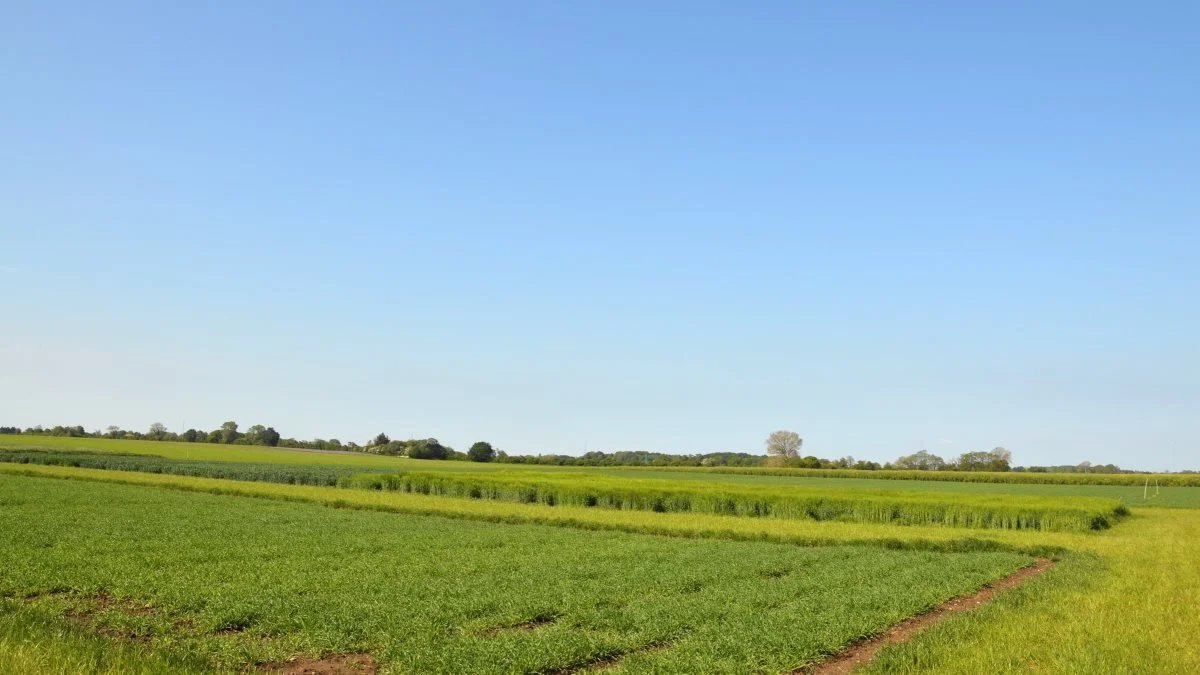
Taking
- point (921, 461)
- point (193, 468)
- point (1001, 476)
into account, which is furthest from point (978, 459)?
point (193, 468)

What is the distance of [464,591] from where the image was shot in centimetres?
1612

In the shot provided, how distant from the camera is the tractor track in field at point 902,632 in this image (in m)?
11.9

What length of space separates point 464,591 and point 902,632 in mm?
7765

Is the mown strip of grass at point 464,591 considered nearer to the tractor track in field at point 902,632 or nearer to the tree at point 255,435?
the tractor track in field at point 902,632

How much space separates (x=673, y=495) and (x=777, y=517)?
260 inches

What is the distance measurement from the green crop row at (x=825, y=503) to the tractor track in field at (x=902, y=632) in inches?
816

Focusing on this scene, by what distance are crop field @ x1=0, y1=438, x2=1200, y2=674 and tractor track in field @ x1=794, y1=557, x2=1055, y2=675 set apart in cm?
16

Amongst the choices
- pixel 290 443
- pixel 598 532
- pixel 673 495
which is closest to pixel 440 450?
pixel 290 443

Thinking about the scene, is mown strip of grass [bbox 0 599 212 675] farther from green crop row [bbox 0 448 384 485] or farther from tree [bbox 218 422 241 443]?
tree [bbox 218 422 241 443]

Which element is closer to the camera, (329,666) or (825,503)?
(329,666)

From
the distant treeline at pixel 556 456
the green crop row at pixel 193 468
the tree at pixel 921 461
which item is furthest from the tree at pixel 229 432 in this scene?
the tree at pixel 921 461

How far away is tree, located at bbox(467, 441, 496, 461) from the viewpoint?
14588 centimetres

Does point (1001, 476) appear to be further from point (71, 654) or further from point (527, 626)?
point (71, 654)

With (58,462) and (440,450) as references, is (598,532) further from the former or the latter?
(440,450)
